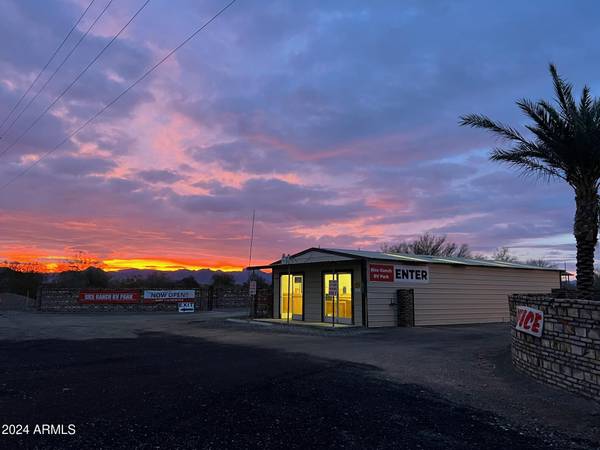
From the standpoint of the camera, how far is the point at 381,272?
66.4 feet

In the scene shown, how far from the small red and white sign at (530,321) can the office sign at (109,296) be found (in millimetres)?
29321

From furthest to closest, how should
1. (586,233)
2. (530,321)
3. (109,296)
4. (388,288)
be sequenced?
(109,296), (388,288), (586,233), (530,321)

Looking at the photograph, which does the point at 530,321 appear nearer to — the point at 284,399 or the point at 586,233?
the point at 586,233

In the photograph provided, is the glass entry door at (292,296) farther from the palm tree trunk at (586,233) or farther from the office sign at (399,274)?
the palm tree trunk at (586,233)

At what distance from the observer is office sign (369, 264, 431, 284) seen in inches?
790

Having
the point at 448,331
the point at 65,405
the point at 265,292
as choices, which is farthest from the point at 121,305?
the point at 65,405

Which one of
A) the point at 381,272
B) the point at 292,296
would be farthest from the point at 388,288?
the point at 292,296

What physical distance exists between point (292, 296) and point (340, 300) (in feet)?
11.0

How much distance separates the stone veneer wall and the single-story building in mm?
10011

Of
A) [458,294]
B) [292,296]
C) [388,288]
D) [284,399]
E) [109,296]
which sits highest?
[388,288]

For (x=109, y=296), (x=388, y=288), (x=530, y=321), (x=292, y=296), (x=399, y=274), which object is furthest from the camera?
(x=109, y=296)

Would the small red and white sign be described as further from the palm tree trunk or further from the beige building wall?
the beige building wall

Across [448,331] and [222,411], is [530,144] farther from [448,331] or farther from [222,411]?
[222,411]

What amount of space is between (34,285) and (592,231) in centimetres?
6318
